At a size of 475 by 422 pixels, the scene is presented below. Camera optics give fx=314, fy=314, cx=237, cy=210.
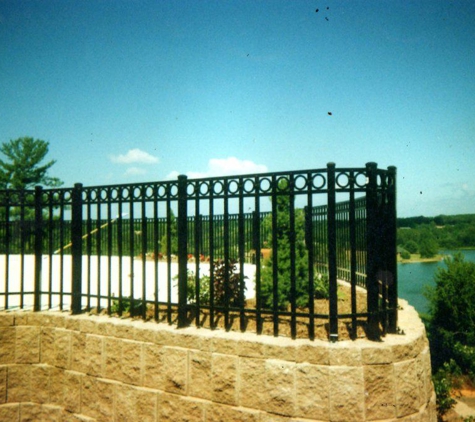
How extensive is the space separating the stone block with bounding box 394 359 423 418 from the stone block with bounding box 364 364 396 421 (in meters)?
0.07

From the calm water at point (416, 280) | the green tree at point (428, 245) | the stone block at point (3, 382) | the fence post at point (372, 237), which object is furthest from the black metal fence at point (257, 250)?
the green tree at point (428, 245)

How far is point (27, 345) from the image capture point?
14.1 ft

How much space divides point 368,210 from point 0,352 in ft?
16.8

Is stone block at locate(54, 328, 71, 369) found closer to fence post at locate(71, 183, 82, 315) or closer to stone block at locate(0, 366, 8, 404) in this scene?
fence post at locate(71, 183, 82, 315)

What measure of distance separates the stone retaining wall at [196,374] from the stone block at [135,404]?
0.01m

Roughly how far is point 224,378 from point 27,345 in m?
2.96

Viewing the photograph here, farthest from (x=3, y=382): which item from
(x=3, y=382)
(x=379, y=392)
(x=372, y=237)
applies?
(x=372, y=237)

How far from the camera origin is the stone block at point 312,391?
9.53ft

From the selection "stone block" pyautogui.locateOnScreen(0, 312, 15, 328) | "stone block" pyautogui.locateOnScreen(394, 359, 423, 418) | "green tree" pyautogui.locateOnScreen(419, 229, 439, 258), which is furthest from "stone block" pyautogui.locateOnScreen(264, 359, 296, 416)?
"green tree" pyautogui.locateOnScreen(419, 229, 439, 258)

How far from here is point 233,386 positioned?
320cm

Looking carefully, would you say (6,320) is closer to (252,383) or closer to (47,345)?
(47,345)

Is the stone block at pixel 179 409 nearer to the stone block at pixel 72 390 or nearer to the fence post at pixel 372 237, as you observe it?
the stone block at pixel 72 390

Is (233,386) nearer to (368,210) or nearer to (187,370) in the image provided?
(187,370)

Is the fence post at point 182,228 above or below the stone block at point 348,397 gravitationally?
above
